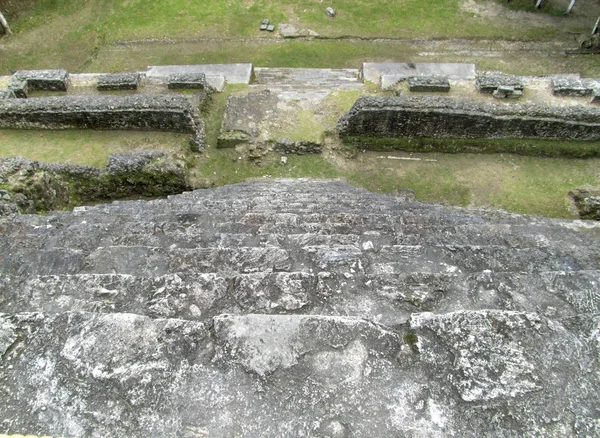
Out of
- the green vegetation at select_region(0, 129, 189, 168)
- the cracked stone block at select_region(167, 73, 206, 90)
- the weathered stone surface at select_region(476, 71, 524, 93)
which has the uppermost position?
the weathered stone surface at select_region(476, 71, 524, 93)

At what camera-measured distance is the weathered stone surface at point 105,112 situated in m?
9.23

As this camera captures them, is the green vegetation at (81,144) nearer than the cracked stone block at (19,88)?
Yes

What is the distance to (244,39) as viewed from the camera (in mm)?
14281

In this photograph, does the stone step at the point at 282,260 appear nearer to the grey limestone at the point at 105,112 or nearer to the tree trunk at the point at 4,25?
the grey limestone at the point at 105,112

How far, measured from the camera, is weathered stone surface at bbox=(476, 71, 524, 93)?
10086mm

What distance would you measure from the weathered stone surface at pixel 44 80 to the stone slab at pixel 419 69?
8.26 meters

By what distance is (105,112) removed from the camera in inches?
366

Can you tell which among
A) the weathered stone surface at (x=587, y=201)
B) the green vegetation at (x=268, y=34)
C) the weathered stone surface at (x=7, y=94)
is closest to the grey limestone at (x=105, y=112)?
the weathered stone surface at (x=7, y=94)

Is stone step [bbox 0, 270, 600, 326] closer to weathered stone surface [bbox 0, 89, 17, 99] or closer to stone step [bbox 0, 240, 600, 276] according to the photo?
stone step [bbox 0, 240, 600, 276]

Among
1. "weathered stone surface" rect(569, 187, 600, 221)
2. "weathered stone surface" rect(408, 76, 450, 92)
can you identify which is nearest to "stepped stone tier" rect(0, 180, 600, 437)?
"weathered stone surface" rect(569, 187, 600, 221)

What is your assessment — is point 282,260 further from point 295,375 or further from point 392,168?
point 392,168

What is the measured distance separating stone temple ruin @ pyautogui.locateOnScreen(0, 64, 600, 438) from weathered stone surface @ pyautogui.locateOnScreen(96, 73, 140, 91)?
23.4 ft

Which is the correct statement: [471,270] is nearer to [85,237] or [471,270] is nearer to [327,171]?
[85,237]

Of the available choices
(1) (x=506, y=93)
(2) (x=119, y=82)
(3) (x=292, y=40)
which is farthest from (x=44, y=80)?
(1) (x=506, y=93)
